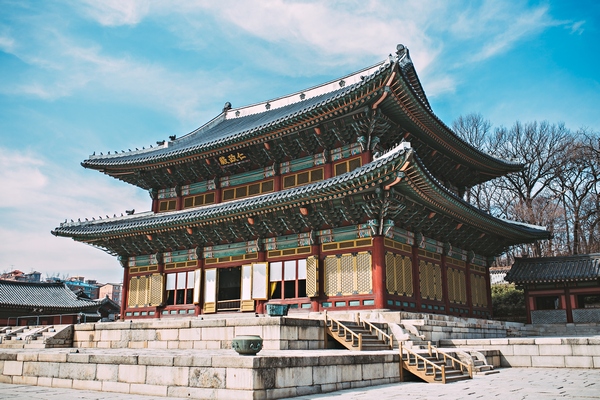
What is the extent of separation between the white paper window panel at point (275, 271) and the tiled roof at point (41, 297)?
2729 cm

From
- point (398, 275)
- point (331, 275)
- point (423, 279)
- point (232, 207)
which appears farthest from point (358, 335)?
point (232, 207)

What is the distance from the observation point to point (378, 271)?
66.6 ft

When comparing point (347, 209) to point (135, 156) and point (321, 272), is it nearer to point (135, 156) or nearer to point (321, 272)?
point (321, 272)

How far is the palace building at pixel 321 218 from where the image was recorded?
20.7m

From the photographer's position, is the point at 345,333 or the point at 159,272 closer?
the point at 345,333

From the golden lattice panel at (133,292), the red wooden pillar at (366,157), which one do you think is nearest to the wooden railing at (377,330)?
the red wooden pillar at (366,157)

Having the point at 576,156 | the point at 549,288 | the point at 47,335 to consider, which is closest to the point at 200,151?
the point at 47,335

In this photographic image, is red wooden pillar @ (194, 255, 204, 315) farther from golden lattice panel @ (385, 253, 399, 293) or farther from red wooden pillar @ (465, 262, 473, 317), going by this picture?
red wooden pillar @ (465, 262, 473, 317)

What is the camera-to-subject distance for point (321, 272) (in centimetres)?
2214

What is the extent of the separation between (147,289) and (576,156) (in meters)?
37.5

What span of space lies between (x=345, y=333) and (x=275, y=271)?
8.04m

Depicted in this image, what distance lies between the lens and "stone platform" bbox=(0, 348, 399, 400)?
1017 cm

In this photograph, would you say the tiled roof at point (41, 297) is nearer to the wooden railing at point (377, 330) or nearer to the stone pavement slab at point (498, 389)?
the wooden railing at point (377, 330)

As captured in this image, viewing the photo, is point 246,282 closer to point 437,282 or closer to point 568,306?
point 437,282
